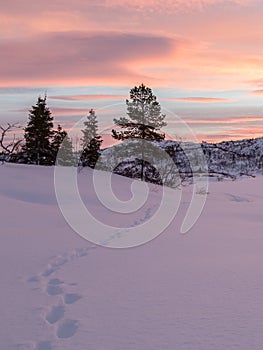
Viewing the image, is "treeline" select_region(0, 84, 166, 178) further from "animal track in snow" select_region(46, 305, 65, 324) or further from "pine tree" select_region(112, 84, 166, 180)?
"animal track in snow" select_region(46, 305, 65, 324)

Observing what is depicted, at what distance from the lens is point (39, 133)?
30938 millimetres

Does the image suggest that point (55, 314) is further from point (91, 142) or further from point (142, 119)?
point (91, 142)

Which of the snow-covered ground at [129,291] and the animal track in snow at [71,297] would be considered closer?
the snow-covered ground at [129,291]

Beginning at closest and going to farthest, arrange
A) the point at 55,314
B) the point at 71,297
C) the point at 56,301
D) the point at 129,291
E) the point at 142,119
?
the point at 55,314 → the point at 56,301 → the point at 71,297 → the point at 129,291 → the point at 142,119

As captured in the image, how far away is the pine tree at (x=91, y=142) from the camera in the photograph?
34.0 m

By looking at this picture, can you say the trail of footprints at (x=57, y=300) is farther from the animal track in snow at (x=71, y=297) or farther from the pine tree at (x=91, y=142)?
the pine tree at (x=91, y=142)

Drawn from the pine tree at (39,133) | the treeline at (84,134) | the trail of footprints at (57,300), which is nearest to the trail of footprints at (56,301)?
the trail of footprints at (57,300)

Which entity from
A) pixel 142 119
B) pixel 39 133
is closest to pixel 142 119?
pixel 142 119

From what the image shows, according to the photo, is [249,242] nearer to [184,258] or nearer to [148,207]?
[184,258]

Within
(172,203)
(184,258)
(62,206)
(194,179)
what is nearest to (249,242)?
(184,258)

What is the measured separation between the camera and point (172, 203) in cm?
1497

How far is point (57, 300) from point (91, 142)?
3367 cm

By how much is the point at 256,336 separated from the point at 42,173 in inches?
502

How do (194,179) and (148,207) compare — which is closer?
(148,207)
